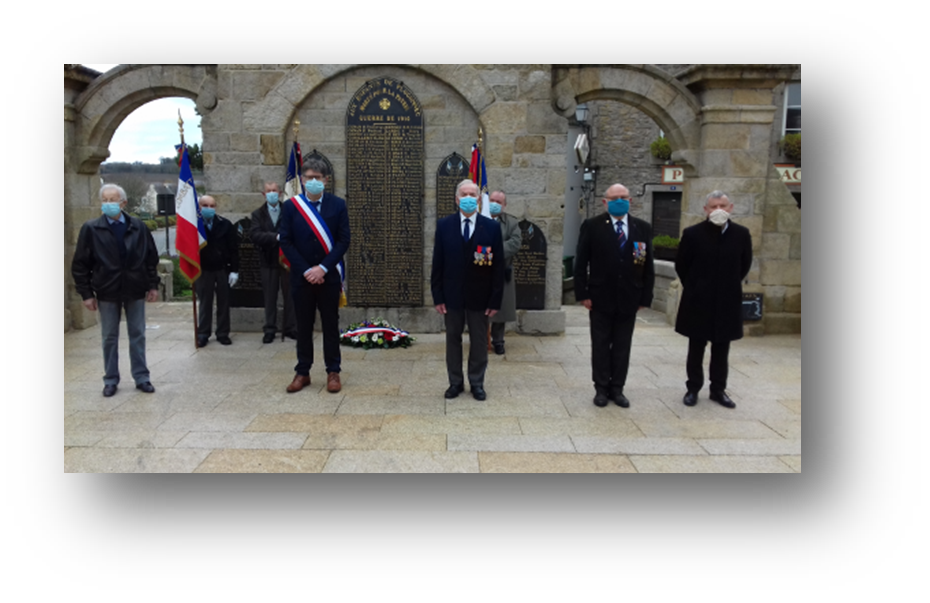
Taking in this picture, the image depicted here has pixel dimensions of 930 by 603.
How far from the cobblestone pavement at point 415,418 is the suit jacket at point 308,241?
1.18 meters

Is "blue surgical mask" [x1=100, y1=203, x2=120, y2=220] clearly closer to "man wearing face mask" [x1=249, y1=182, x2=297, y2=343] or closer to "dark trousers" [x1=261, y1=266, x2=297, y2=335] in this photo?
"man wearing face mask" [x1=249, y1=182, x2=297, y2=343]

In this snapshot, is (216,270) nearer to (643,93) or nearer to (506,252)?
(506,252)

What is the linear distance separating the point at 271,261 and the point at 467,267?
11.2ft

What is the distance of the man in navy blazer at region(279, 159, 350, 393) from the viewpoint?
226 inches

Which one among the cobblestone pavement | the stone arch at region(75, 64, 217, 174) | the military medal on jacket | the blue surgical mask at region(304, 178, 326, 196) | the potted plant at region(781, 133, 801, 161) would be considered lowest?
the cobblestone pavement

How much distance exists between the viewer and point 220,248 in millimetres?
7898

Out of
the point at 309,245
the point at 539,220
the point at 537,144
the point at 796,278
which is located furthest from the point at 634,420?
the point at 796,278

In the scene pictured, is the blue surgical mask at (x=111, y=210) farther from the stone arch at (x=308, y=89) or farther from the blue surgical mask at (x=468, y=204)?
the blue surgical mask at (x=468, y=204)

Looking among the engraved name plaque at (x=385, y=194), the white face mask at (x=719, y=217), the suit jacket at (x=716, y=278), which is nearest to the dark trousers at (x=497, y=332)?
the engraved name plaque at (x=385, y=194)

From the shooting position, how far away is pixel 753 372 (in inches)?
275

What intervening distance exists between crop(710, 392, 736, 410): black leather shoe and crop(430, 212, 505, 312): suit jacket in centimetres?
217

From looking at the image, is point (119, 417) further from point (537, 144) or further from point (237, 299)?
point (537, 144)

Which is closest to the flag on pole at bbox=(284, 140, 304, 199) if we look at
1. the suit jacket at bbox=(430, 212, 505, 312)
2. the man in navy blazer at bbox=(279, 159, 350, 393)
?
the man in navy blazer at bbox=(279, 159, 350, 393)

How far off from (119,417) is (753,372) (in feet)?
20.6
